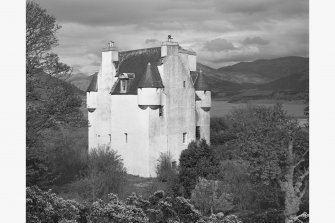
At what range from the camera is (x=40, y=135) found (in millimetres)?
16750

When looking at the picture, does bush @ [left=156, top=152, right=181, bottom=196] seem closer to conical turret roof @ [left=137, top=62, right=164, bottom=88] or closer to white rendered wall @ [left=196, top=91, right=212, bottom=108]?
conical turret roof @ [left=137, top=62, right=164, bottom=88]

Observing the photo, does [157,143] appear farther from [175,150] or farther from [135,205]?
[135,205]

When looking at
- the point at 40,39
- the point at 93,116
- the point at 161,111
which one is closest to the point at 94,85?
the point at 93,116

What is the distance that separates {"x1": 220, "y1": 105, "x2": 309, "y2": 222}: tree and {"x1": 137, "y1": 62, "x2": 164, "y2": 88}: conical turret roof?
55.0ft

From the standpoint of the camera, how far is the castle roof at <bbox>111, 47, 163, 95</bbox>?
3181cm

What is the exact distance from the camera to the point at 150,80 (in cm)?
3139

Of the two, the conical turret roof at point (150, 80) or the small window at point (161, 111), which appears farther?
the small window at point (161, 111)

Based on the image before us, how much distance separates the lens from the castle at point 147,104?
31828 mm

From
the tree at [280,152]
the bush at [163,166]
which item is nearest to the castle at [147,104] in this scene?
the bush at [163,166]

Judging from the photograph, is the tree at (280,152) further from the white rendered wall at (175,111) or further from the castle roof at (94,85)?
the castle roof at (94,85)

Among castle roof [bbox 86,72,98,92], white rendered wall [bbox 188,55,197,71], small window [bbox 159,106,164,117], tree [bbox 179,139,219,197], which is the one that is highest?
white rendered wall [bbox 188,55,197,71]

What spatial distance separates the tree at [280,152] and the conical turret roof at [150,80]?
16.8 meters

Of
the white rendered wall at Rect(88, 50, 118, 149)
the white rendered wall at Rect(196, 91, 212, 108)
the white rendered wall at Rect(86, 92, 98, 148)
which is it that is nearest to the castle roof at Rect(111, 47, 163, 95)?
the white rendered wall at Rect(88, 50, 118, 149)
